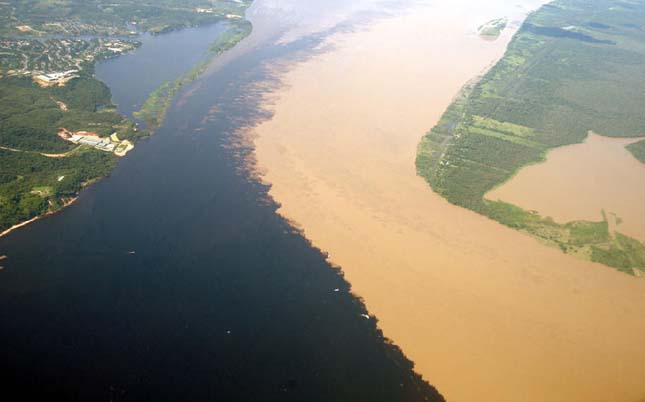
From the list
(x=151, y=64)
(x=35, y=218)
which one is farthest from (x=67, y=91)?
(x=35, y=218)

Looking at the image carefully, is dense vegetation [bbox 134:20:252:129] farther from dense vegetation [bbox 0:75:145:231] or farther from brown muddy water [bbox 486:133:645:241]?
brown muddy water [bbox 486:133:645:241]

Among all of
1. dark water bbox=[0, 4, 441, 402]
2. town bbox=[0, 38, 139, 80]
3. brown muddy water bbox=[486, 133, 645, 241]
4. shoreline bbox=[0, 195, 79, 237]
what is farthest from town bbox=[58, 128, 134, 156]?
brown muddy water bbox=[486, 133, 645, 241]

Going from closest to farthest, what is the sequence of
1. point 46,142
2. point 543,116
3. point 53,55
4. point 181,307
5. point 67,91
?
point 181,307 → point 46,142 → point 67,91 → point 543,116 → point 53,55

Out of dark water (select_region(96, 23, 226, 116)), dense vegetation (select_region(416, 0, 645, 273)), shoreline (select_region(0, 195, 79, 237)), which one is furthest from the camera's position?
dark water (select_region(96, 23, 226, 116))

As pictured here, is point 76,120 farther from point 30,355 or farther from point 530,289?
point 530,289

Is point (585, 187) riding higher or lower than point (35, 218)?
lower

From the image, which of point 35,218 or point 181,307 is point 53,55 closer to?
point 35,218

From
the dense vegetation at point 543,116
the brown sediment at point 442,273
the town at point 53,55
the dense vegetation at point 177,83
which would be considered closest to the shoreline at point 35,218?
the dense vegetation at point 177,83
